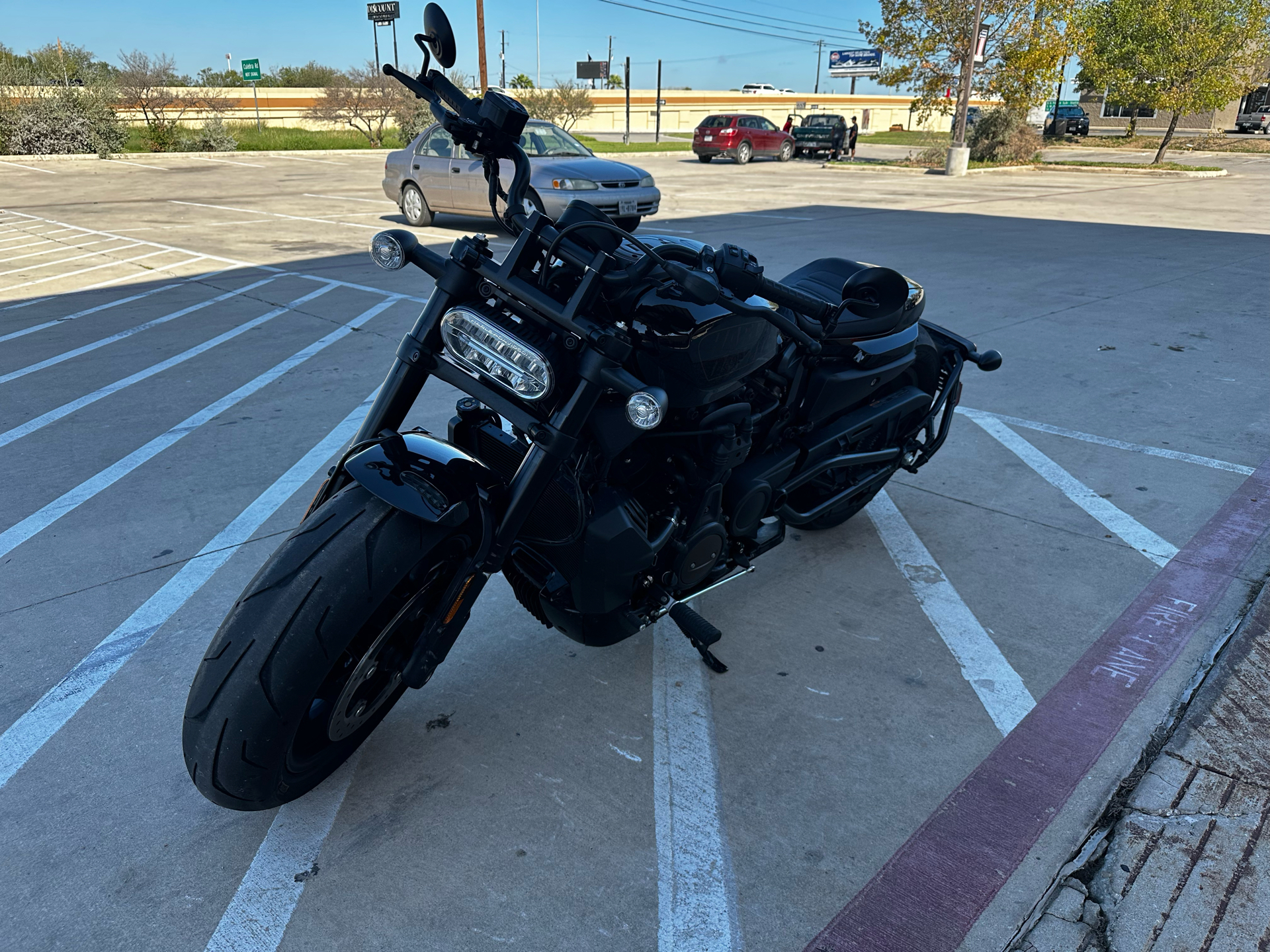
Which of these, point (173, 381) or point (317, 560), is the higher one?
point (317, 560)

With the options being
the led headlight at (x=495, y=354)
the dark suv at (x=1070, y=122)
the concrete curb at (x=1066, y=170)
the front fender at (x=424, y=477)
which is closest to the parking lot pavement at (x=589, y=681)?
the front fender at (x=424, y=477)

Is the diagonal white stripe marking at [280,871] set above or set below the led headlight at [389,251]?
below

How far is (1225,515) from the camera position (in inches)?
169

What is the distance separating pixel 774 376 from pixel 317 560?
164 cm

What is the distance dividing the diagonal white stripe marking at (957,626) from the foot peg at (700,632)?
2.89 ft

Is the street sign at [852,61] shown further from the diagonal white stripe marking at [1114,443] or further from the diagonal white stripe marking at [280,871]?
the diagonal white stripe marking at [280,871]

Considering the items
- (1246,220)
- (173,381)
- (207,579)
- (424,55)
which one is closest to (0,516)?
(207,579)

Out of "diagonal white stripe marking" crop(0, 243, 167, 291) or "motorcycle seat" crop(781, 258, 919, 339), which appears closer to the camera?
"motorcycle seat" crop(781, 258, 919, 339)

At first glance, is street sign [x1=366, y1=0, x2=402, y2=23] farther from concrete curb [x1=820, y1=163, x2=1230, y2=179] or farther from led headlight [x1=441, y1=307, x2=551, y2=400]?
led headlight [x1=441, y1=307, x2=551, y2=400]

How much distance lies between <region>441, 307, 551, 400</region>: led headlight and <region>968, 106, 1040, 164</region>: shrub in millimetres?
31257

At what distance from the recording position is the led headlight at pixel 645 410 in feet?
7.13

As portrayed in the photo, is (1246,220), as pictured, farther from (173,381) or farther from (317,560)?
(317,560)

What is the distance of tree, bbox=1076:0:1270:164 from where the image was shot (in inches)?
1198

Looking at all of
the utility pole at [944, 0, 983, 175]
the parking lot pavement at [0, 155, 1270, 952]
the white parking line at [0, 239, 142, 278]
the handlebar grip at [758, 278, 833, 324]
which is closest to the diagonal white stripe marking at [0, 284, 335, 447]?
the parking lot pavement at [0, 155, 1270, 952]
